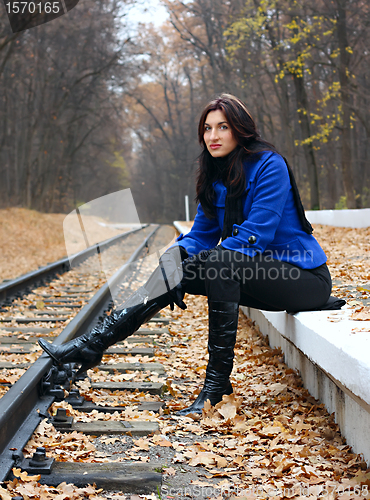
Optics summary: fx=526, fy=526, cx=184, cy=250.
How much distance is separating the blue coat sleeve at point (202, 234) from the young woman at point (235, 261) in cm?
17

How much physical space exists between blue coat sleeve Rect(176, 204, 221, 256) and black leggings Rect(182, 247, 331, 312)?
1.04 feet

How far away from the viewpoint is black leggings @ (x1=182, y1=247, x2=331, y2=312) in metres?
2.94

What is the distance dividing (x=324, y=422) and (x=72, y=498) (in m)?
1.38

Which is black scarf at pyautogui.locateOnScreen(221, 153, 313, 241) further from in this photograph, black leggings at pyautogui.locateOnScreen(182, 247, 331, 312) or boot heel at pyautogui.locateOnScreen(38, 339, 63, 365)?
boot heel at pyautogui.locateOnScreen(38, 339, 63, 365)

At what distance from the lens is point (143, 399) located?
336 cm

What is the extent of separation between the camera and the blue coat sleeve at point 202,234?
139 inches

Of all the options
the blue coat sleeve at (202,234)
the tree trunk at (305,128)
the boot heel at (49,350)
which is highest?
the tree trunk at (305,128)

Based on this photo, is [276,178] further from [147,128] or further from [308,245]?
[147,128]

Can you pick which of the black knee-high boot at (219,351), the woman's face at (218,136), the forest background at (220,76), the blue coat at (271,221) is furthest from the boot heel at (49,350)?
the forest background at (220,76)

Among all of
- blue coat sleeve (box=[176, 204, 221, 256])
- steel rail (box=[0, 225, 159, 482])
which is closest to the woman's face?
blue coat sleeve (box=[176, 204, 221, 256])

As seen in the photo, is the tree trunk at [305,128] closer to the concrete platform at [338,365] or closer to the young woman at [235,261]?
the young woman at [235,261]

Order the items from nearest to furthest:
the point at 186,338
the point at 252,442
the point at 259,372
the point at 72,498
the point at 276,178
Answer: the point at 72,498 < the point at 252,442 < the point at 276,178 < the point at 259,372 < the point at 186,338

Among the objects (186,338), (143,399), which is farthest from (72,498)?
(186,338)

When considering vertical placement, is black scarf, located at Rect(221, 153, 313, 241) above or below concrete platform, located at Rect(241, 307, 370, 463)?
above
